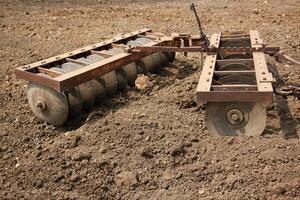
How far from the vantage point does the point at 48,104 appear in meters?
5.07

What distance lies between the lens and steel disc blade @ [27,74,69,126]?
16.4 ft

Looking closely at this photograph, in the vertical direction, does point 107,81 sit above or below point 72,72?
below

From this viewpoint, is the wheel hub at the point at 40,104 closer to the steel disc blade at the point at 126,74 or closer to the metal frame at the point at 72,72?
the metal frame at the point at 72,72

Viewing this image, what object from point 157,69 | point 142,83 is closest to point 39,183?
point 142,83

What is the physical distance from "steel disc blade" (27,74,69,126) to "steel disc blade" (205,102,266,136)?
1648mm

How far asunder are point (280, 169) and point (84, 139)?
2.09 m

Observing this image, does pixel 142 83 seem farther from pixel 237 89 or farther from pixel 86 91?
pixel 237 89

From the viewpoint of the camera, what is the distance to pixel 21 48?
8461mm

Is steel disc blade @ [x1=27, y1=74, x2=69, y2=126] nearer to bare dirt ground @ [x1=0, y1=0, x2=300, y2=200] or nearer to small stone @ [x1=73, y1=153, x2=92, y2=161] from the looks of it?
bare dirt ground @ [x1=0, y1=0, x2=300, y2=200]

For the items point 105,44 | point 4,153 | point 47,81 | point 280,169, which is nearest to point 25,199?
point 4,153

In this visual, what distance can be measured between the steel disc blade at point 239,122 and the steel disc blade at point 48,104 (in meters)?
1.65

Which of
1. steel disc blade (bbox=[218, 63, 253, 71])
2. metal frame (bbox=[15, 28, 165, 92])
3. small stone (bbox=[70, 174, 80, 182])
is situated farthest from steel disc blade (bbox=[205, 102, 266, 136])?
metal frame (bbox=[15, 28, 165, 92])

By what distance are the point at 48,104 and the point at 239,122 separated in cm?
216

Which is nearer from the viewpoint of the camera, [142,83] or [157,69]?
[142,83]
